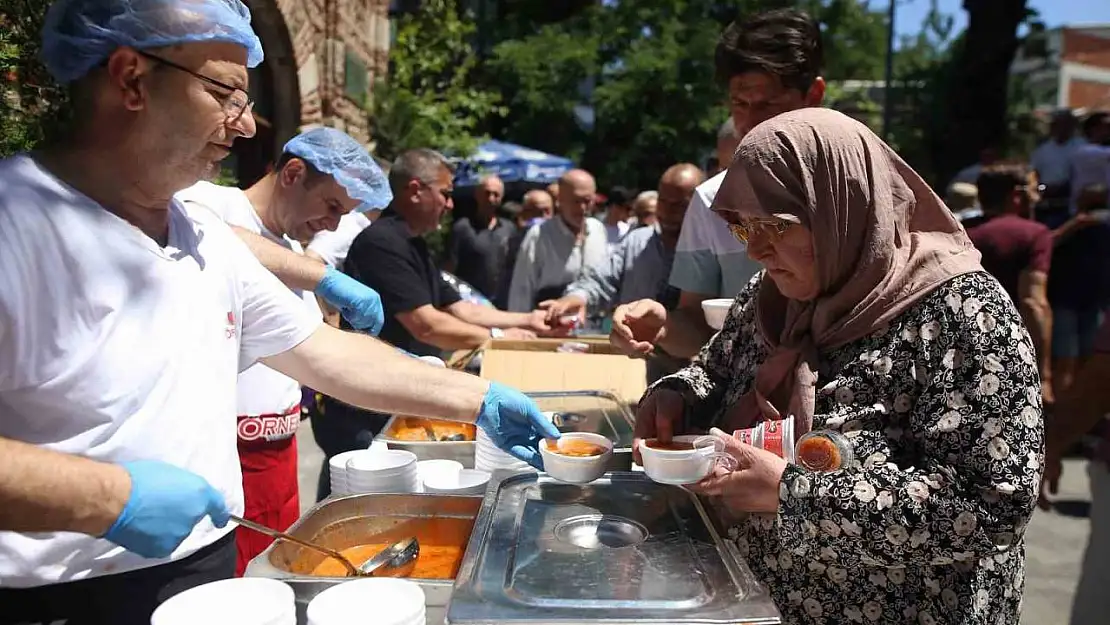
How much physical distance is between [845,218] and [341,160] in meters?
1.88

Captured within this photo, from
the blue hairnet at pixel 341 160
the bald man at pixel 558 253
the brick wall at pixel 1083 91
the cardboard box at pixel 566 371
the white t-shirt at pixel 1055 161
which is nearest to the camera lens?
the blue hairnet at pixel 341 160

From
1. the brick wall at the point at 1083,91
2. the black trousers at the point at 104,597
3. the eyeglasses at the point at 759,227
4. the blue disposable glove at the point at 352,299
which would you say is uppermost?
the brick wall at the point at 1083,91

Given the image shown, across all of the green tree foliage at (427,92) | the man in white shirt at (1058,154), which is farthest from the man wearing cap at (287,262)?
the man in white shirt at (1058,154)

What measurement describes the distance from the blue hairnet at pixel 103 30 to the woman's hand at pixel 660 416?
1.28 metres

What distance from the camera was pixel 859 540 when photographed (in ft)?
4.37

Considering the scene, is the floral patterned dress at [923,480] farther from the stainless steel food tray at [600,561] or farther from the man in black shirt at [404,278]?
the man in black shirt at [404,278]

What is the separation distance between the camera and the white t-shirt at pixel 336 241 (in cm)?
382

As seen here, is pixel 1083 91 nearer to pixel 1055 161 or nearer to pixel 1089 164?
pixel 1055 161

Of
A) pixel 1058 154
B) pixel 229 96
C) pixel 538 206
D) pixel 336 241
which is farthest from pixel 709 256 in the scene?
pixel 1058 154

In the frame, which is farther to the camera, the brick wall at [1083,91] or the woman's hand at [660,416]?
the brick wall at [1083,91]

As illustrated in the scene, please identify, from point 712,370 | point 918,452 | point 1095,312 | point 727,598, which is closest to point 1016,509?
point 918,452

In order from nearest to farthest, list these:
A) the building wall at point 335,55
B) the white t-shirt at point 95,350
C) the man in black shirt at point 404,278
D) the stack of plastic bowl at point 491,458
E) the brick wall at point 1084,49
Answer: the white t-shirt at point 95,350 < the stack of plastic bowl at point 491,458 < the man in black shirt at point 404,278 < the building wall at point 335,55 < the brick wall at point 1084,49

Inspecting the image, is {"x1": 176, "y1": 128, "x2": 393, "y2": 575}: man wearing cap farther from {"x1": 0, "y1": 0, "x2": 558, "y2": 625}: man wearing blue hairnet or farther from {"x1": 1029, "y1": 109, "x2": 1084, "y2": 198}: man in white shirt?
{"x1": 1029, "y1": 109, "x2": 1084, "y2": 198}: man in white shirt

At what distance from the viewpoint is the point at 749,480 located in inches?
55.7
